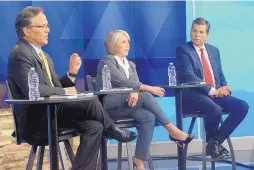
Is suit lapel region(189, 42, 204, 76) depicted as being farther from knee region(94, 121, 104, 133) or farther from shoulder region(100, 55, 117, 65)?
knee region(94, 121, 104, 133)

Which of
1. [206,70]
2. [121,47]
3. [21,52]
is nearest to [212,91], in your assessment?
[206,70]

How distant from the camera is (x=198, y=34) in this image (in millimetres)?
5215

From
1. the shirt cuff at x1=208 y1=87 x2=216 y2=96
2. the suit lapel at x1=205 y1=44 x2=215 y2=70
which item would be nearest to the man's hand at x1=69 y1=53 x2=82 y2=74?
the shirt cuff at x1=208 y1=87 x2=216 y2=96

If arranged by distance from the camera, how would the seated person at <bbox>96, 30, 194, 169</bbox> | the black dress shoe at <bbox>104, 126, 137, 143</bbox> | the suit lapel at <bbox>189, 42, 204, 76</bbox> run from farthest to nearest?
1. the suit lapel at <bbox>189, 42, 204, 76</bbox>
2. the seated person at <bbox>96, 30, 194, 169</bbox>
3. the black dress shoe at <bbox>104, 126, 137, 143</bbox>

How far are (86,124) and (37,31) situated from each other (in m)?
0.76

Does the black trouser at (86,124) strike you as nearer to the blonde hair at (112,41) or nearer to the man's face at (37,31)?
the man's face at (37,31)

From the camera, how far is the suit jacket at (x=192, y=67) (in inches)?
197

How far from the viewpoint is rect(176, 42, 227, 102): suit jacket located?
499 centimetres

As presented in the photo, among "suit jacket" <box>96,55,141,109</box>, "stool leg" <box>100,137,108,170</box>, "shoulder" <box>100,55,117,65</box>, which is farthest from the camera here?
"shoulder" <box>100,55,117,65</box>

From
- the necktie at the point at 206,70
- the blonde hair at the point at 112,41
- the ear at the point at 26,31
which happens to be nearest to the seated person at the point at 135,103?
the blonde hair at the point at 112,41

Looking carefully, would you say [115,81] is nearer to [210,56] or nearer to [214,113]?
[214,113]

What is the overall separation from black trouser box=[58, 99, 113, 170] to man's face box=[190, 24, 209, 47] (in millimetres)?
1685

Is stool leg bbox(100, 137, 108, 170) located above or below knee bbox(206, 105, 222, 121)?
below

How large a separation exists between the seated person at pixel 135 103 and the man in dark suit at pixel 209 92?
37 cm
